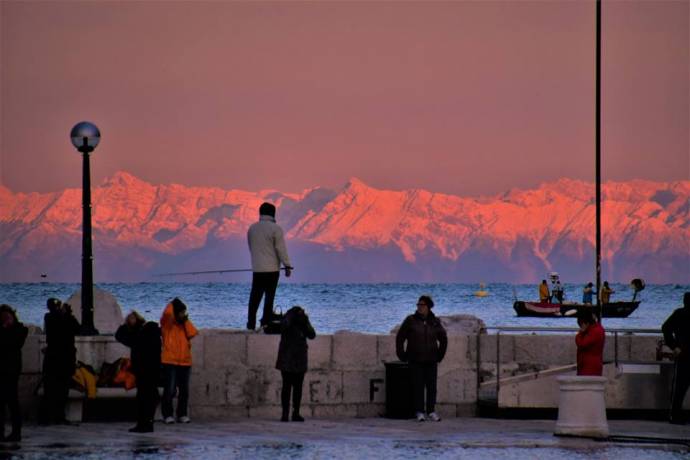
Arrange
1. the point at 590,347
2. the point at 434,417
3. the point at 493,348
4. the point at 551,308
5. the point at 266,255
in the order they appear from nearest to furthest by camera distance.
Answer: the point at 590,347 → the point at 434,417 → the point at 266,255 → the point at 493,348 → the point at 551,308

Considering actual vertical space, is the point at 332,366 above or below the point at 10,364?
below

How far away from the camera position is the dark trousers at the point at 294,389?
Answer: 2044 centimetres

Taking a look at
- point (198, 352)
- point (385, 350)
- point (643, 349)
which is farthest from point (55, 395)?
point (643, 349)

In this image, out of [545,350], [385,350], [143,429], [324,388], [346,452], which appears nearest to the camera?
[346,452]

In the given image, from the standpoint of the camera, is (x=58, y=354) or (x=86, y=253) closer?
(x=58, y=354)

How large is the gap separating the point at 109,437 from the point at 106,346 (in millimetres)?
2775

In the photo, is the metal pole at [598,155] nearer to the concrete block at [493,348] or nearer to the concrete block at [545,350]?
the concrete block at [545,350]

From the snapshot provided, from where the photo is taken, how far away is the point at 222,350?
21359mm

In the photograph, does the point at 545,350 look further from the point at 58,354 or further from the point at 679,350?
the point at 58,354

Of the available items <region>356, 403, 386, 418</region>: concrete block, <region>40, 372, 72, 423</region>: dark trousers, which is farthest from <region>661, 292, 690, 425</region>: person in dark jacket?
<region>40, 372, 72, 423</region>: dark trousers

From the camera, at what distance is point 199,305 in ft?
383

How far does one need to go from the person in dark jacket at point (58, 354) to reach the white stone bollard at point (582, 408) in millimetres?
5944

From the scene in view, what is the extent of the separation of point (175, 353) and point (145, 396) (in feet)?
4.10

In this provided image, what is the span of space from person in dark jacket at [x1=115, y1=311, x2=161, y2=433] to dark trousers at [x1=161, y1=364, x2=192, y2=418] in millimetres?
1052
